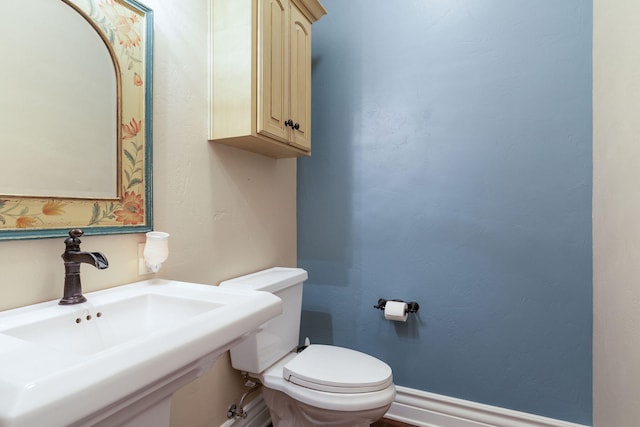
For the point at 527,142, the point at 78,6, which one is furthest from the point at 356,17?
the point at 78,6

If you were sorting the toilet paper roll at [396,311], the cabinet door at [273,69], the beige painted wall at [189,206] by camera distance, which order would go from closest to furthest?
the beige painted wall at [189,206]
the cabinet door at [273,69]
the toilet paper roll at [396,311]

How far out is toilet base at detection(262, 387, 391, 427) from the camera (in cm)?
118

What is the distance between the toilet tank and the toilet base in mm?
170

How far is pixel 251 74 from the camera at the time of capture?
1223mm

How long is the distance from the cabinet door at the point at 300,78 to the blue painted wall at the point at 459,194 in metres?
0.34

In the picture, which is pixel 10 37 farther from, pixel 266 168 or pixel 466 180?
pixel 466 180

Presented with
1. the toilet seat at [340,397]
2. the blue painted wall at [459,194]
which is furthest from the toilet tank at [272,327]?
the blue painted wall at [459,194]

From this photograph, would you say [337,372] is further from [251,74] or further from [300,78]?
[300,78]

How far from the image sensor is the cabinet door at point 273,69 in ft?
4.09

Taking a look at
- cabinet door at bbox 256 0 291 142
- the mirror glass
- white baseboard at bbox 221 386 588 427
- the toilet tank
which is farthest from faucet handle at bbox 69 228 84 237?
white baseboard at bbox 221 386 588 427

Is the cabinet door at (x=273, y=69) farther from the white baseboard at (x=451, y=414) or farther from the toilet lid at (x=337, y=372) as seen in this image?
the white baseboard at (x=451, y=414)

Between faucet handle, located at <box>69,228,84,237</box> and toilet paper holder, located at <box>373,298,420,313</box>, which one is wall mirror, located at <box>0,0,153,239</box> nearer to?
faucet handle, located at <box>69,228,84,237</box>

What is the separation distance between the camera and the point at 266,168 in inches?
65.7

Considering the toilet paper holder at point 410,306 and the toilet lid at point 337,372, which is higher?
the toilet paper holder at point 410,306
